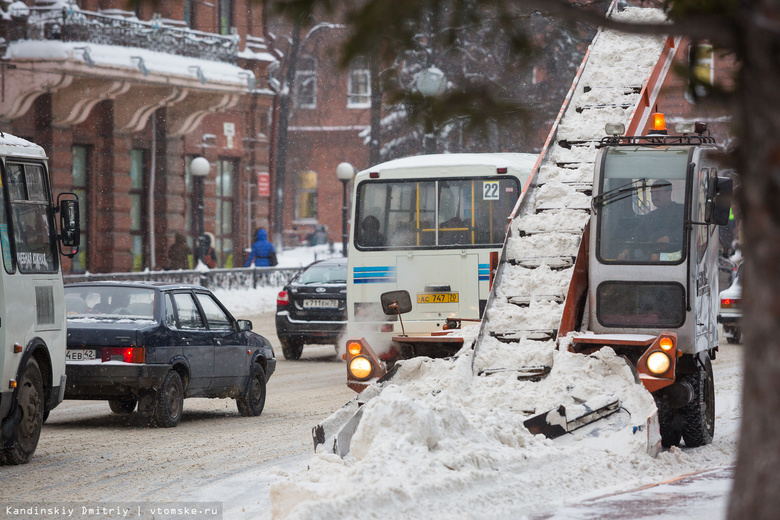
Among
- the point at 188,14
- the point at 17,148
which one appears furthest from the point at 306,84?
the point at 17,148

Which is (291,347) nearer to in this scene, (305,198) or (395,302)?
(395,302)

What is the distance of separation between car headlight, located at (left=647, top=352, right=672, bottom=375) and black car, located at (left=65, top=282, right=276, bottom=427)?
5.13 m

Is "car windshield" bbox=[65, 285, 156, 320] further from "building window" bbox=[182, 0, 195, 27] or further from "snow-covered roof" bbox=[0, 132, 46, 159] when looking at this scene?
"building window" bbox=[182, 0, 195, 27]

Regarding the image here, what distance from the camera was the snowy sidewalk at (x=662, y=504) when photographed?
22.6 ft

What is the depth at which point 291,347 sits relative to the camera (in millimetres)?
20812

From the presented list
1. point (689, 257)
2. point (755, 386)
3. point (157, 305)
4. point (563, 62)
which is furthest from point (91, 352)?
point (563, 62)

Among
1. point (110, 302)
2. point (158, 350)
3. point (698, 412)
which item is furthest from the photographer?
point (110, 302)

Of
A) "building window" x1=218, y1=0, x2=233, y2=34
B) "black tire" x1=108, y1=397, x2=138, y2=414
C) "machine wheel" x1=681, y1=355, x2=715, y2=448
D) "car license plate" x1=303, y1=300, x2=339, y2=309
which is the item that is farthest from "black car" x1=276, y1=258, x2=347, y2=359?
"building window" x1=218, y1=0, x2=233, y2=34

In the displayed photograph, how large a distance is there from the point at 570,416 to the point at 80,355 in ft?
18.0

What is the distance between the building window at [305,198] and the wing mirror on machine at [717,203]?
53.2 m

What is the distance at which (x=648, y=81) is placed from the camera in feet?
40.9

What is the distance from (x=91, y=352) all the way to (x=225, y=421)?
5.87 feet

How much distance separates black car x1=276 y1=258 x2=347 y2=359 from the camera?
791 inches

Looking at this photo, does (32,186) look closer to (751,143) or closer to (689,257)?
(689,257)
